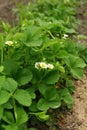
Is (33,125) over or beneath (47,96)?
beneath

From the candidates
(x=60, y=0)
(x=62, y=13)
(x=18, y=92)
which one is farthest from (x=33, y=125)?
(x=60, y=0)

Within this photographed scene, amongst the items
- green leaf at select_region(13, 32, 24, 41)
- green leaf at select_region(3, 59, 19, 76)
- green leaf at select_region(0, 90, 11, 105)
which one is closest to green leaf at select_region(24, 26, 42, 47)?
green leaf at select_region(13, 32, 24, 41)

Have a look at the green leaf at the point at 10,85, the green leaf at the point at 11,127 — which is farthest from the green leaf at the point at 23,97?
the green leaf at the point at 11,127

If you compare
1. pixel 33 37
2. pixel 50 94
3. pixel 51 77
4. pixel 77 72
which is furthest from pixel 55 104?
pixel 33 37

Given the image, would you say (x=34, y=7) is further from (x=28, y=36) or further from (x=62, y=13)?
(x=28, y=36)

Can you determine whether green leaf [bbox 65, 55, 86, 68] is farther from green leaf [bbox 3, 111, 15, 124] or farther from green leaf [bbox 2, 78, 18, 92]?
green leaf [bbox 3, 111, 15, 124]

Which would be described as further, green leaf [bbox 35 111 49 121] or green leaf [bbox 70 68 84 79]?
green leaf [bbox 70 68 84 79]
